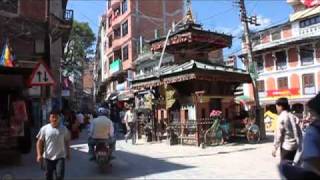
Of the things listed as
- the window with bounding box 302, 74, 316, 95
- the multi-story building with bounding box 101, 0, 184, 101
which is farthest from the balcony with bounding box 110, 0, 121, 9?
the window with bounding box 302, 74, 316, 95

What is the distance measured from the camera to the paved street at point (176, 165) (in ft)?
39.0

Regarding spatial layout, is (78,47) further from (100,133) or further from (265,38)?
(100,133)

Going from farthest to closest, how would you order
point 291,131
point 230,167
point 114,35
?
point 114,35
point 230,167
point 291,131

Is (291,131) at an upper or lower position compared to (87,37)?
lower

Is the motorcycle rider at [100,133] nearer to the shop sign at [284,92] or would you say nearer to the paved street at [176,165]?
the paved street at [176,165]

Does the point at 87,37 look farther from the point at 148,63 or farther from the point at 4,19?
the point at 4,19

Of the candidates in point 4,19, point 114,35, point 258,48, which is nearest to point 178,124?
point 4,19

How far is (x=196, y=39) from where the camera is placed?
22484 millimetres

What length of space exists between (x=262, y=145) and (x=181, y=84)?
4482 millimetres

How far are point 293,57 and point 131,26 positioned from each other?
1768 centimetres

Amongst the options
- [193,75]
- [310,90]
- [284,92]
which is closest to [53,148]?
[193,75]

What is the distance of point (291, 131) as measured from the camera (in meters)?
8.88

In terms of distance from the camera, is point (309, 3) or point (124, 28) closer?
point (309, 3)

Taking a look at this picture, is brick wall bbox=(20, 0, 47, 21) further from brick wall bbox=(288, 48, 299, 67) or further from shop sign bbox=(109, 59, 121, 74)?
shop sign bbox=(109, 59, 121, 74)
